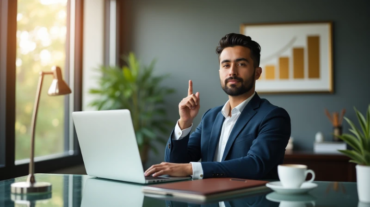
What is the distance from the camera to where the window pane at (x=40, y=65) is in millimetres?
3386

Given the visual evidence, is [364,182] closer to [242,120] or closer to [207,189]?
[207,189]

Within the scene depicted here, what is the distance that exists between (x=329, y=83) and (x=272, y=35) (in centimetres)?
78

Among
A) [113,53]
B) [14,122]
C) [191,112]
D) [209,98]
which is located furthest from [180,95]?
[191,112]

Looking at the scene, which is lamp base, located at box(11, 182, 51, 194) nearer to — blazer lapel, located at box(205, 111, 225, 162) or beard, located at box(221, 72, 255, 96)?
blazer lapel, located at box(205, 111, 225, 162)

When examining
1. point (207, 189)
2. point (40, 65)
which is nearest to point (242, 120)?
point (207, 189)

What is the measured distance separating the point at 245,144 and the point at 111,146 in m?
0.73

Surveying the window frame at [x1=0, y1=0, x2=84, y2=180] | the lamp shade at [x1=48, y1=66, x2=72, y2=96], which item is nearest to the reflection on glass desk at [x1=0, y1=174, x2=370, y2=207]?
the lamp shade at [x1=48, y1=66, x2=72, y2=96]

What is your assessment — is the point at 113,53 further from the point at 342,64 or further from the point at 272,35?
the point at 342,64

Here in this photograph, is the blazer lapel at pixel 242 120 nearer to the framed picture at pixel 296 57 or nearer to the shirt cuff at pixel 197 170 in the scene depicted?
the shirt cuff at pixel 197 170

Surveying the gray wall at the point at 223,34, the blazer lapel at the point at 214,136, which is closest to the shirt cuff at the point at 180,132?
the blazer lapel at the point at 214,136

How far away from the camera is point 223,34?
475cm

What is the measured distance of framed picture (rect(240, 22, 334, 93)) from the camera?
449 cm

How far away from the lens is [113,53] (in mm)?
4867

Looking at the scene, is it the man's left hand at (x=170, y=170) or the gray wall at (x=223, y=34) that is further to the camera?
the gray wall at (x=223, y=34)
